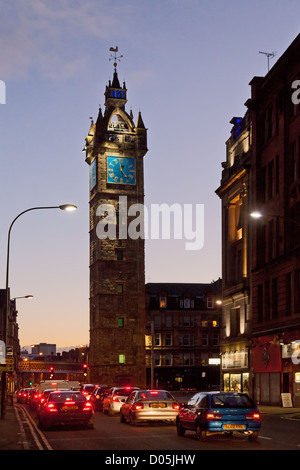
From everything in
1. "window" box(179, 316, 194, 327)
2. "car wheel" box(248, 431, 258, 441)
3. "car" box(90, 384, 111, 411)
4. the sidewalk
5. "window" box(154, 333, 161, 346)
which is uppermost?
"window" box(179, 316, 194, 327)

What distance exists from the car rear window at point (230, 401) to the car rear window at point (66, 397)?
8.16 meters

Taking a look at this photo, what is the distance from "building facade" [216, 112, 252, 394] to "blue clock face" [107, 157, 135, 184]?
42.5 m

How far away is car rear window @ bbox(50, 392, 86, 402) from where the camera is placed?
2933 centimetres

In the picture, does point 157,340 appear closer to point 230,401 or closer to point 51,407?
point 51,407

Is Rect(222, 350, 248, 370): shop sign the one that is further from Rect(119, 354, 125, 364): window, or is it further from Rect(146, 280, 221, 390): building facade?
Rect(146, 280, 221, 390): building facade

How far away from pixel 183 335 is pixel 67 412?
3380 inches

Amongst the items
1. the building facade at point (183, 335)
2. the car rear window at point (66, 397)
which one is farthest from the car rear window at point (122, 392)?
the building facade at point (183, 335)

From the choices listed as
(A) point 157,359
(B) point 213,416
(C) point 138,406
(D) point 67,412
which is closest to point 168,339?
(A) point 157,359

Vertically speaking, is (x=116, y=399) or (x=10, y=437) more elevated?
(x=10, y=437)

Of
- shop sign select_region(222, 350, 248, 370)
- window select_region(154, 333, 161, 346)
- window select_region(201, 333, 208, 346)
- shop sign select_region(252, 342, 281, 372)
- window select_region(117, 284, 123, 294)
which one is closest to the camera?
shop sign select_region(252, 342, 281, 372)

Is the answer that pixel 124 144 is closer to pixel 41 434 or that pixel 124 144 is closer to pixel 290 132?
pixel 290 132

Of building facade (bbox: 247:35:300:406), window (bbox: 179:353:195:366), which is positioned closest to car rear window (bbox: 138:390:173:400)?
building facade (bbox: 247:35:300:406)

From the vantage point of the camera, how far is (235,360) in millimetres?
64438

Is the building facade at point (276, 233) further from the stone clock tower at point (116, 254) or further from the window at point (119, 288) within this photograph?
the window at point (119, 288)
